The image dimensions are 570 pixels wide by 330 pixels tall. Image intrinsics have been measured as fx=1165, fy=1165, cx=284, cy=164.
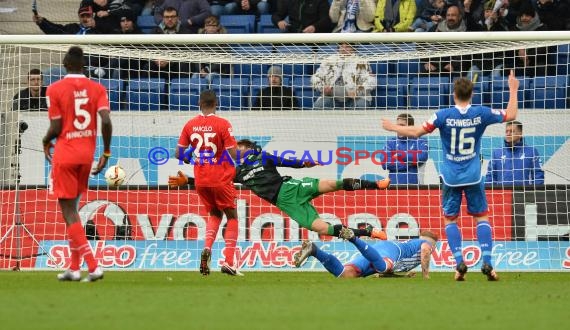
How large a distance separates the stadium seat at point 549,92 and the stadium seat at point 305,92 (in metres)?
3.18

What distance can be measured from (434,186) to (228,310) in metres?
8.65

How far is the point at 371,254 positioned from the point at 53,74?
6625 millimetres

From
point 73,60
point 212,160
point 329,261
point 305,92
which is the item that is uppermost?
point 305,92

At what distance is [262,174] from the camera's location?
1405 centimetres

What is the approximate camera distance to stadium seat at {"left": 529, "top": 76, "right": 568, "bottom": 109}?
54.6 ft

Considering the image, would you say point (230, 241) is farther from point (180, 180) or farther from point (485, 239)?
point (485, 239)

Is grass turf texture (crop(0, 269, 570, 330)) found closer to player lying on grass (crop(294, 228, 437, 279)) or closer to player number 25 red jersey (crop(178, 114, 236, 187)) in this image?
player lying on grass (crop(294, 228, 437, 279))

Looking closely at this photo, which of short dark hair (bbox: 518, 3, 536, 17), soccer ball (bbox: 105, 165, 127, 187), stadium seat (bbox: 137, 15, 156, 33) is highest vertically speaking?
stadium seat (bbox: 137, 15, 156, 33)

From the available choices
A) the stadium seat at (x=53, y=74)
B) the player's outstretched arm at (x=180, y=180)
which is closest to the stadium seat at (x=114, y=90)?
the stadium seat at (x=53, y=74)

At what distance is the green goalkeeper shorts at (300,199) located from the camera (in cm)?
1388

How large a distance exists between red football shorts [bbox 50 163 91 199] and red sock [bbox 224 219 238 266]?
128 inches

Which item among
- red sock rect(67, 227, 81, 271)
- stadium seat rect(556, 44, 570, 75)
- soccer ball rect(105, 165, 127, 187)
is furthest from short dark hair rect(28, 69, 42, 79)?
stadium seat rect(556, 44, 570, 75)

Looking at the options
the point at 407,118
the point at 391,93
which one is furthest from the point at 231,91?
the point at 407,118

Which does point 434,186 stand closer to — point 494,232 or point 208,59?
point 494,232
